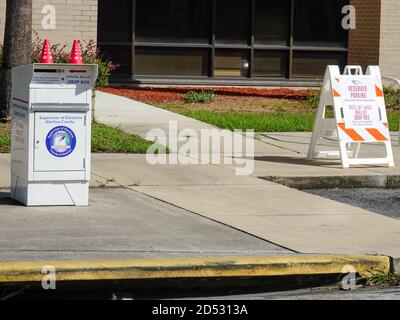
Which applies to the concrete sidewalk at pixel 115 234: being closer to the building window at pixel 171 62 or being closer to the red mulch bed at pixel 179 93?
the red mulch bed at pixel 179 93

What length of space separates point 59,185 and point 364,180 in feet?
13.5

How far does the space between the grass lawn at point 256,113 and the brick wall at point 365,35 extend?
3.36 metres

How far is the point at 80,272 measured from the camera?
779 cm

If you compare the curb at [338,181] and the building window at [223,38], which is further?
the building window at [223,38]

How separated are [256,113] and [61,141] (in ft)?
29.1

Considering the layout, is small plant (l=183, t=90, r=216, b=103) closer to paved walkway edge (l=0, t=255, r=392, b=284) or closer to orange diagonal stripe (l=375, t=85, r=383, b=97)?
orange diagonal stripe (l=375, t=85, r=383, b=97)

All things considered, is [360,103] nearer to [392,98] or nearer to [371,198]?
[371,198]

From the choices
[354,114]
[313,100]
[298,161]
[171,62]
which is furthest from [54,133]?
[171,62]

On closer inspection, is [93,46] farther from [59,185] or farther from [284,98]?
[59,185]

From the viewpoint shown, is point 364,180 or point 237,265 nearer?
point 237,265

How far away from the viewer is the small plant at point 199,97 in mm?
19781

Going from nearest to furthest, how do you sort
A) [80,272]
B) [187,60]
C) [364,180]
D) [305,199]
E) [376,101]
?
[80,272] → [305,199] → [364,180] → [376,101] → [187,60]

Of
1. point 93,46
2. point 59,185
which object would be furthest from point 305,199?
point 93,46

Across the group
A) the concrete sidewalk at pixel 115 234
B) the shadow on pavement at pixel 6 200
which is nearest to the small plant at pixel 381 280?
the concrete sidewalk at pixel 115 234
